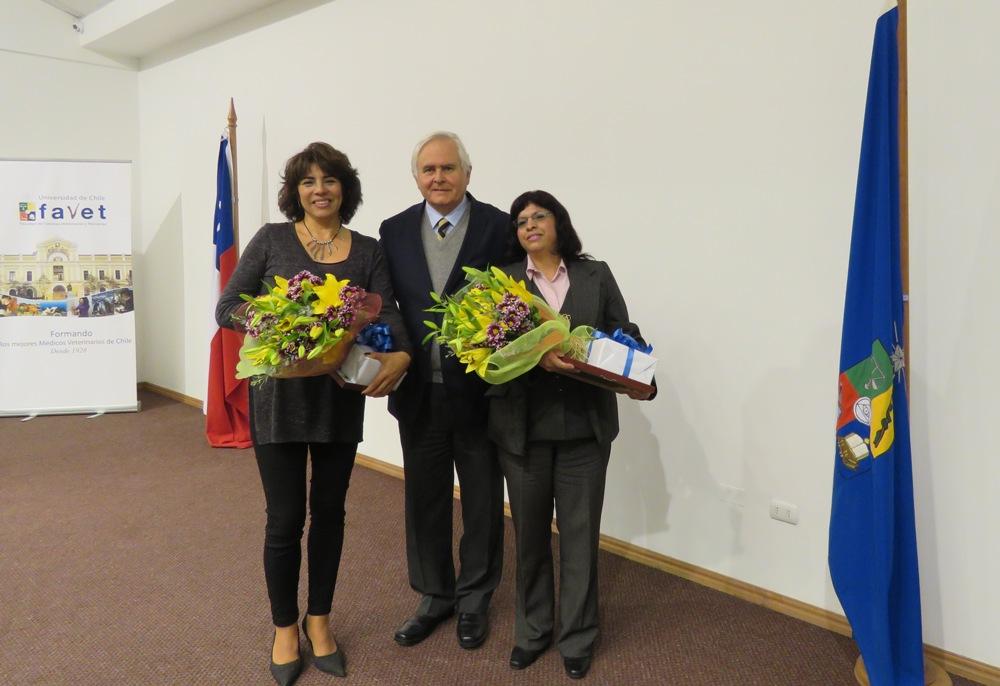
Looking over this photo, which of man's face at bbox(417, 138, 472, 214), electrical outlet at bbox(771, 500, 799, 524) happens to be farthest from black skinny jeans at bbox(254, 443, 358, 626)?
electrical outlet at bbox(771, 500, 799, 524)

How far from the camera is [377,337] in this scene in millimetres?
2047

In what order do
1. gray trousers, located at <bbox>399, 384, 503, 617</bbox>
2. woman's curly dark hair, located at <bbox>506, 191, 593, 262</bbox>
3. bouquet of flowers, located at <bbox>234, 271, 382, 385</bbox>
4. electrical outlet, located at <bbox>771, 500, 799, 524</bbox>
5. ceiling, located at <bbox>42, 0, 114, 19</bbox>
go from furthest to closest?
ceiling, located at <bbox>42, 0, 114, 19</bbox>, electrical outlet, located at <bbox>771, 500, 799, 524</bbox>, gray trousers, located at <bbox>399, 384, 503, 617</bbox>, woman's curly dark hair, located at <bbox>506, 191, 593, 262</bbox>, bouquet of flowers, located at <bbox>234, 271, 382, 385</bbox>

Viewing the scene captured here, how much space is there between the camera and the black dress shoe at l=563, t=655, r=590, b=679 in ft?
7.24

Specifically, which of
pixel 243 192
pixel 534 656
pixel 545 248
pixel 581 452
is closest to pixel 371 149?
pixel 243 192

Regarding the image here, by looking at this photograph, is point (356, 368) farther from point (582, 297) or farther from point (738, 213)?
point (738, 213)

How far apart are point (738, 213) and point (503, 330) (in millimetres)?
1316

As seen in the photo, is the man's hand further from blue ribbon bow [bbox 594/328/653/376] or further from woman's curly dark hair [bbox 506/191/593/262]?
woman's curly dark hair [bbox 506/191/593/262]

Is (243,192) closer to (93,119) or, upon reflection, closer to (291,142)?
(291,142)

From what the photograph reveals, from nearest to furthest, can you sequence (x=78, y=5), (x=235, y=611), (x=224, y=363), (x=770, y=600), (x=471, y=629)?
1. (x=471, y=629)
2. (x=235, y=611)
3. (x=770, y=600)
4. (x=224, y=363)
5. (x=78, y=5)

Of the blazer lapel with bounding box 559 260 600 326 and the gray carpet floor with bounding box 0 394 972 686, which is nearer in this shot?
the blazer lapel with bounding box 559 260 600 326

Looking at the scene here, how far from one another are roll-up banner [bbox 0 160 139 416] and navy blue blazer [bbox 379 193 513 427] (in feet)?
13.7

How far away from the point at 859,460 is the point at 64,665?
2.53m

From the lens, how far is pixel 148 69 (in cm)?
625

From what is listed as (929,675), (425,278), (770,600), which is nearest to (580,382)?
(425,278)
